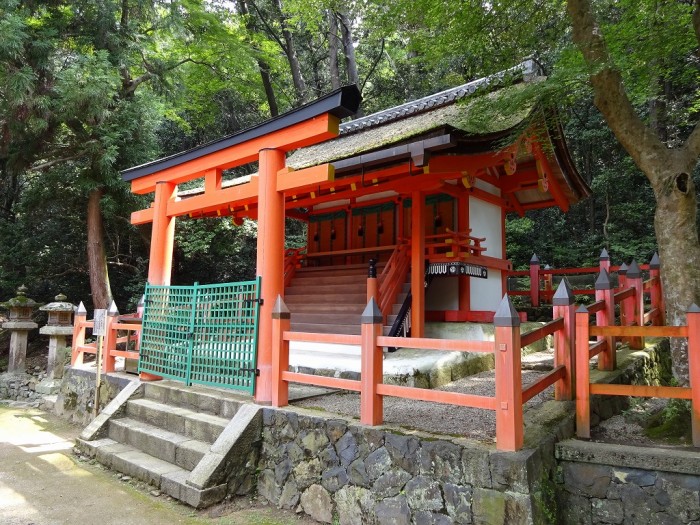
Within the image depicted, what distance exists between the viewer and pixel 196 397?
561 cm

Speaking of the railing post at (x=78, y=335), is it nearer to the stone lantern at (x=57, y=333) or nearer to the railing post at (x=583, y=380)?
the stone lantern at (x=57, y=333)

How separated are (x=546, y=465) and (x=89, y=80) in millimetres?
13132

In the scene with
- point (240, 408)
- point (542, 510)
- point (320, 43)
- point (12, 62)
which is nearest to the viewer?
point (542, 510)

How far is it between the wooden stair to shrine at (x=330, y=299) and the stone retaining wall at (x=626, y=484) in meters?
4.01

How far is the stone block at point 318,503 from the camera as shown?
13.2 ft

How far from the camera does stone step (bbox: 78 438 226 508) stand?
4273 mm

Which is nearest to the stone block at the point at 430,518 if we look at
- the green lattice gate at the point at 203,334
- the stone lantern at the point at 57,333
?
the green lattice gate at the point at 203,334

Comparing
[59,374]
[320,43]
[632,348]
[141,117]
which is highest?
[320,43]

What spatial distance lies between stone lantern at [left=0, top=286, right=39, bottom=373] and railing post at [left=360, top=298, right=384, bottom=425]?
1139 cm

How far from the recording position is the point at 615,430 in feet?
13.9

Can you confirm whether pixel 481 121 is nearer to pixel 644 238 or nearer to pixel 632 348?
pixel 632 348

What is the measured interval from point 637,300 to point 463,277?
2778 millimetres

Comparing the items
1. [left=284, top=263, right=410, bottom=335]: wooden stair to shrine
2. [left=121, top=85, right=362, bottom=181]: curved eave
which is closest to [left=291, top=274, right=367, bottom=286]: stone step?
[left=284, top=263, right=410, bottom=335]: wooden stair to shrine

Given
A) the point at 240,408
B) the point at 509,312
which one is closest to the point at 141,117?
the point at 240,408
